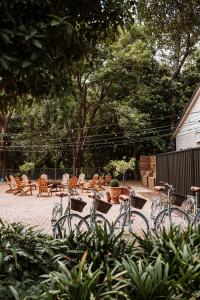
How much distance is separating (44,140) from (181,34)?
30745mm

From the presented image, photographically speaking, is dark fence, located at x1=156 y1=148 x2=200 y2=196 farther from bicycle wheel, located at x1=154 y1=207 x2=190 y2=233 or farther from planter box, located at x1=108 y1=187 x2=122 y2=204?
bicycle wheel, located at x1=154 y1=207 x2=190 y2=233

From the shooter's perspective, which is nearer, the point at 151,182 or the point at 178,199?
the point at 178,199

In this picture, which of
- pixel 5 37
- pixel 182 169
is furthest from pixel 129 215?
pixel 182 169

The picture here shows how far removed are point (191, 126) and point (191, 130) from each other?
29 cm

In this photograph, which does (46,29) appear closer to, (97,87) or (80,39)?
(80,39)

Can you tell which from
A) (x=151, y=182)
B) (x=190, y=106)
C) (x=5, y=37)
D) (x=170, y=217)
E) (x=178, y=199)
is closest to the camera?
(x=5, y=37)

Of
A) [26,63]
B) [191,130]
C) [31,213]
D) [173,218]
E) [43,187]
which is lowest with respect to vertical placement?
[31,213]

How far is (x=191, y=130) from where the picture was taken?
26.8m

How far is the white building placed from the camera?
25.3 m

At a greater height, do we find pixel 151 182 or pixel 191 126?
pixel 191 126

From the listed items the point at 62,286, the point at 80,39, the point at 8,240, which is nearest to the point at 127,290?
the point at 62,286

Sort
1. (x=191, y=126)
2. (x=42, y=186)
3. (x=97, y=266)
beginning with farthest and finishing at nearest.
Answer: (x=191, y=126), (x=42, y=186), (x=97, y=266)

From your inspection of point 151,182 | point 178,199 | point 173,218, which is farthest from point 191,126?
point 173,218

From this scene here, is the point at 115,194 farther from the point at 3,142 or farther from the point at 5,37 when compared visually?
the point at 3,142
